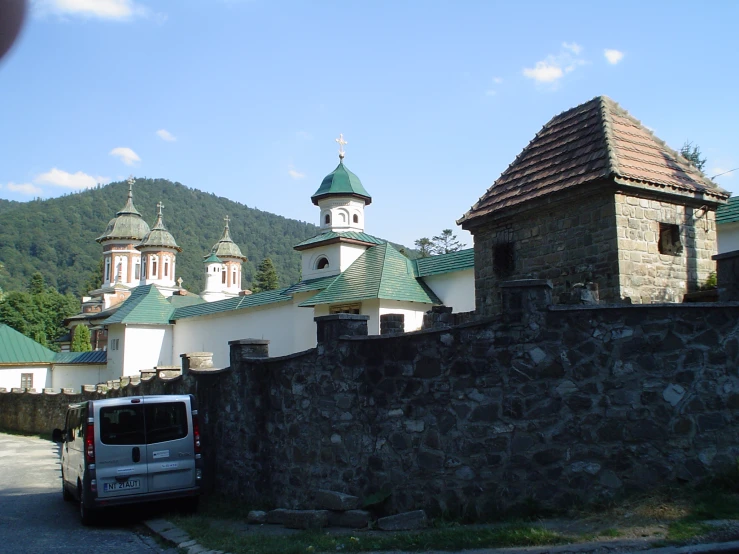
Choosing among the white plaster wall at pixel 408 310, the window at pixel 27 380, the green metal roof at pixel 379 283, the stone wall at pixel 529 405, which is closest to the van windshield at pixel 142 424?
the stone wall at pixel 529 405

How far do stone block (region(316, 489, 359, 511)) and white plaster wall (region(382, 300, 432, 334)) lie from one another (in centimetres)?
1796

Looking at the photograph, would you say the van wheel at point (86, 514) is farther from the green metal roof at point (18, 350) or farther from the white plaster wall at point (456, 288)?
the green metal roof at point (18, 350)

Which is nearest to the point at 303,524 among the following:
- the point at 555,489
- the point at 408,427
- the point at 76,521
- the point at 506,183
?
the point at 408,427

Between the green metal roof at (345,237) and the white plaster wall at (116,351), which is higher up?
the green metal roof at (345,237)

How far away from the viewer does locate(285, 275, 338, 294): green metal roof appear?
99.3 ft

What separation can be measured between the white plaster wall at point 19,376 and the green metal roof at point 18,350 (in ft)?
1.54

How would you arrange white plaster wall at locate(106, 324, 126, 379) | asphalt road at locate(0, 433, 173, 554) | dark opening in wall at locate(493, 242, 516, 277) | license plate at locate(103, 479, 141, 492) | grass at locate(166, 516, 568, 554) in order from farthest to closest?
white plaster wall at locate(106, 324, 126, 379) < dark opening in wall at locate(493, 242, 516, 277) < license plate at locate(103, 479, 141, 492) < asphalt road at locate(0, 433, 173, 554) < grass at locate(166, 516, 568, 554)

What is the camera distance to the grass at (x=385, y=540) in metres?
6.69

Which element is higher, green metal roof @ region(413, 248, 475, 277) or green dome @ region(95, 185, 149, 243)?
green dome @ region(95, 185, 149, 243)

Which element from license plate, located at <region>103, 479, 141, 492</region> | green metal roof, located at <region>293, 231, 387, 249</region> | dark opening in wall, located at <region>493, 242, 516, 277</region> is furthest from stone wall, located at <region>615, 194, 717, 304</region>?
green metal roof, located at <region>293, 231, 387, 249</region>

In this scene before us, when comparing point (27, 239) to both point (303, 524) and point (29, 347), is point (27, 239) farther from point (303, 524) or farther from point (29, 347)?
point (303, 524)

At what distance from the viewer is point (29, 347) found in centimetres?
4219

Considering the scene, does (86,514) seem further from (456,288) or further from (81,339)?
(81,339)

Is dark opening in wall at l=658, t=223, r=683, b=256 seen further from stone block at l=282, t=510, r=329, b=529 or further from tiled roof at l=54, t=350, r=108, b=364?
tiled roof at l=54, t=350, r=108, b=364
